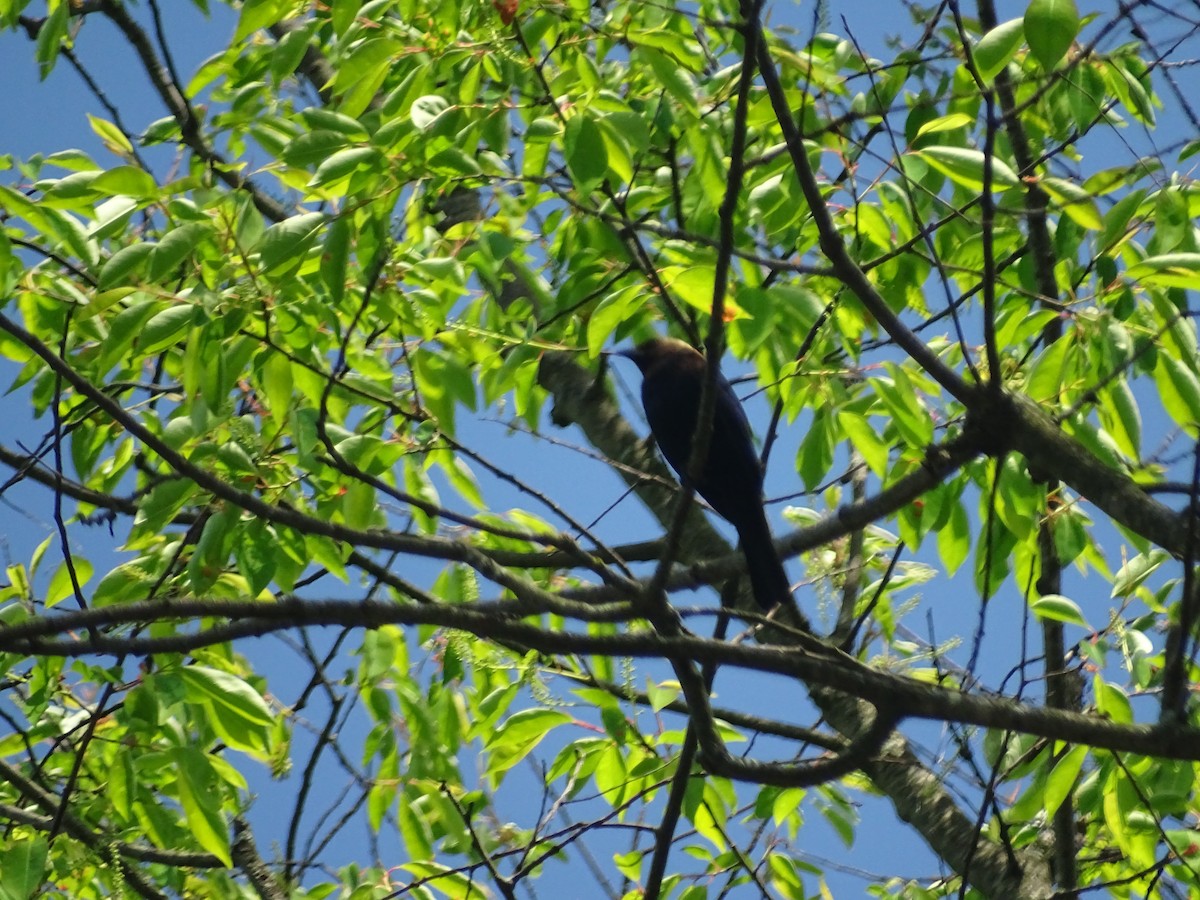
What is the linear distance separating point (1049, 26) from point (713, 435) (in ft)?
7.85

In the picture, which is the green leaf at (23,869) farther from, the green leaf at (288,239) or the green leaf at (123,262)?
the green leaf at (288,239)

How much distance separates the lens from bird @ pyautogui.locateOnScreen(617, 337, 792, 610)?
3838 millimetres

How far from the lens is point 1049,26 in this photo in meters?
1.75

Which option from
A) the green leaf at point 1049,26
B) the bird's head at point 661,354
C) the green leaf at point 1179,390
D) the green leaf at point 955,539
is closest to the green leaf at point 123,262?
the green leaf at point 1049,26

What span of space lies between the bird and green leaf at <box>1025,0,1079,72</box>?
5.93 ft

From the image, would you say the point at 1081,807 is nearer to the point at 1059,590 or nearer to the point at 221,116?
the point at 1059,590

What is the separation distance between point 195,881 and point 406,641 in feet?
2.70

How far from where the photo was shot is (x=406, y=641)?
9.12 feet

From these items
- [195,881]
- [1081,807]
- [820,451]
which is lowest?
[1081,807]

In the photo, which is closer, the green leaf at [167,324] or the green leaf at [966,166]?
the green leaf at [966,166]

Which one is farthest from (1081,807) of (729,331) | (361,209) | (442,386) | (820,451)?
(361,209)

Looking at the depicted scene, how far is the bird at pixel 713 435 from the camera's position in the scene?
3.84 metres

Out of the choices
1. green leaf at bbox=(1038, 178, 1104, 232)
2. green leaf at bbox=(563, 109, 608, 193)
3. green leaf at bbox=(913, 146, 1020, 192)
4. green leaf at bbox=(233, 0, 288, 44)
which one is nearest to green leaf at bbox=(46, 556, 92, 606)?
green leaf at bbox=(233, 0, 288, 44)

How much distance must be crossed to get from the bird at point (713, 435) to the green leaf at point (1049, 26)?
1806 mm
